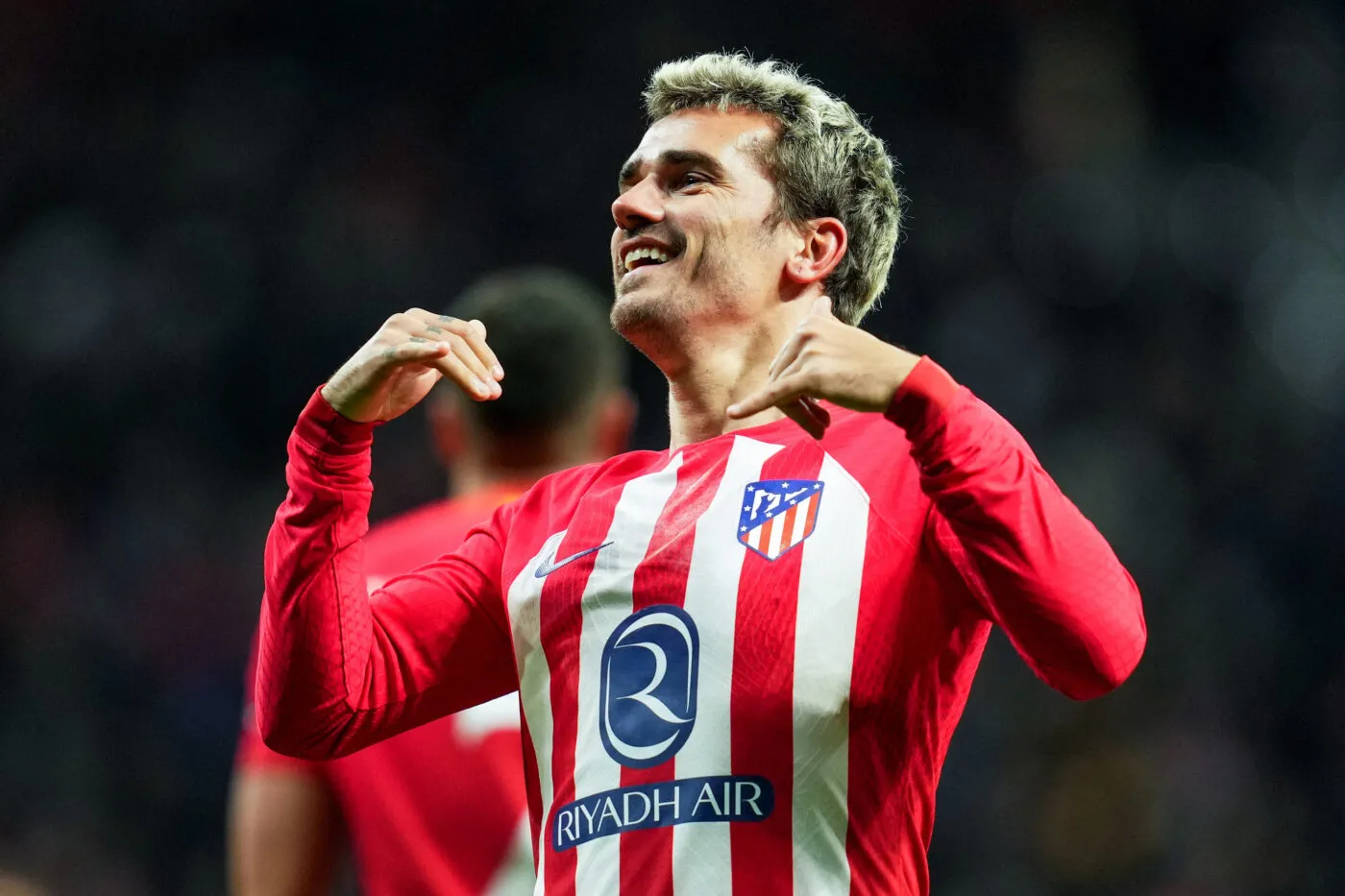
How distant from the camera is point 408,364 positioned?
2.28 metres

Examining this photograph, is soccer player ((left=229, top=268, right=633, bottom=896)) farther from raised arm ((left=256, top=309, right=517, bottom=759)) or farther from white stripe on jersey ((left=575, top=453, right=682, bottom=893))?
white stripe on jersey ((left=575, top=453, right=682, bottom=893))

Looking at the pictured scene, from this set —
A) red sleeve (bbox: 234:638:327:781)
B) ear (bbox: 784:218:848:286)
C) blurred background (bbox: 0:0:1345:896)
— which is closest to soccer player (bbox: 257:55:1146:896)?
ear (bbox: 784:218:848:286)

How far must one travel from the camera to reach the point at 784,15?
29.1ft

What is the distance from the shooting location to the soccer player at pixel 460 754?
3.17 meters

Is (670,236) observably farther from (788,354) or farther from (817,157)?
(788,354)

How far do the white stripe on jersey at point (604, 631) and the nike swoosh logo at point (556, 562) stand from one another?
0.04 ft

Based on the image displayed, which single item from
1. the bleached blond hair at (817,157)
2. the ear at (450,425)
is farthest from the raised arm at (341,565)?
the ear at (450,425)

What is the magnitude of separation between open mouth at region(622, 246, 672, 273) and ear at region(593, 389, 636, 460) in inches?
43.2

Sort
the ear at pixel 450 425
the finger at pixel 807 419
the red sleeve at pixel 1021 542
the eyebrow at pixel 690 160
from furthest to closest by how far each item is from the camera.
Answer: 1. the ear at pixel 450 425
2. the eyebrow at pixel 690 160
3. the finger at pixel 807 419
4. the red sleeve at pixel 1021 542

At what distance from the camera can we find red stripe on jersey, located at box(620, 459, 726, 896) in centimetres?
212

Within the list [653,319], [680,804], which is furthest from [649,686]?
[653,319]

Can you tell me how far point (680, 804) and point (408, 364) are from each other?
75 centimetres

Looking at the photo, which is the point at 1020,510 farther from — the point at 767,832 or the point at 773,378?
the point at 767,832

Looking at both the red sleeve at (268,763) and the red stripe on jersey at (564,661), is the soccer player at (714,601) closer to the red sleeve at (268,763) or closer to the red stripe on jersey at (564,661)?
the red stripe on jersey at (564,661)
